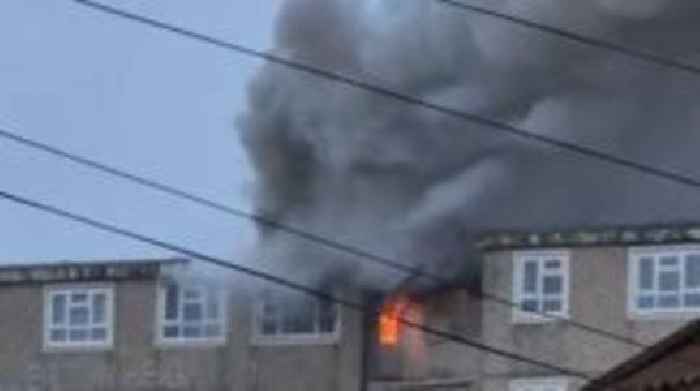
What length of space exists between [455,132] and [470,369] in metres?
7.00

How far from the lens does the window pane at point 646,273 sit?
5053 centimetres

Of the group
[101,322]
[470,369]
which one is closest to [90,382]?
[101,322]

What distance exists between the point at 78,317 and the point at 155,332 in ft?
6.63

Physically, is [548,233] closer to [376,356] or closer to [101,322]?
[376,356]

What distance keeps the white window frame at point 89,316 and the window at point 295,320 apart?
3.58 m

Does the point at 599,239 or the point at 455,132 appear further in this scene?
the point at 455,132

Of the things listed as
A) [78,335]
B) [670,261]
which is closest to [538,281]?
[670,261]

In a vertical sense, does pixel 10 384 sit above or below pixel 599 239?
below

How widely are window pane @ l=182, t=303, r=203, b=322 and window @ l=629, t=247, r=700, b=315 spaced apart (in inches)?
457

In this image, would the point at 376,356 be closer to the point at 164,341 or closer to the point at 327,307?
the point at 327,307

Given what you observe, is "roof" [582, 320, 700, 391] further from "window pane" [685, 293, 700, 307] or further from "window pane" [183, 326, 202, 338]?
"window pane" [183, 326, 202, 338]

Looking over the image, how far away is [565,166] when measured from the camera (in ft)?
188

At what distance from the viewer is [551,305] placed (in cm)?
5147

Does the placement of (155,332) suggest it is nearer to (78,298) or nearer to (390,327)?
(78,298)
